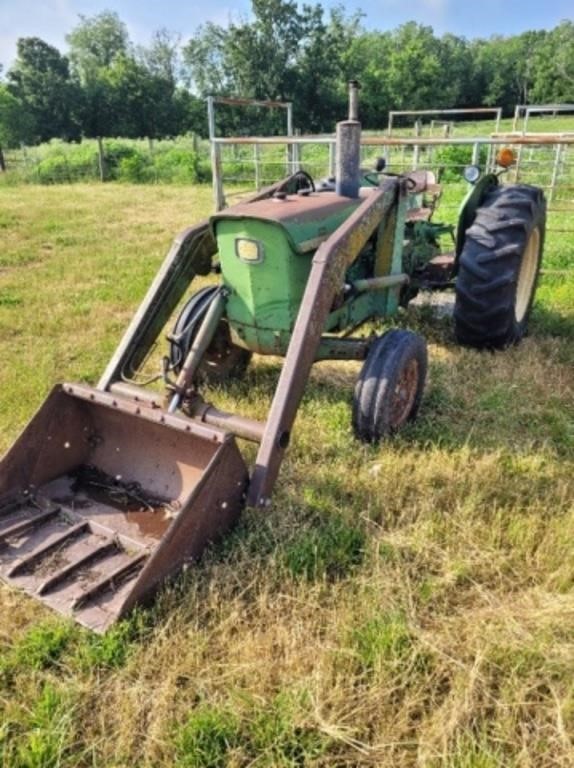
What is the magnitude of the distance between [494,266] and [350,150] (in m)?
1.26

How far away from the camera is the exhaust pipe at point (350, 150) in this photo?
136 inches

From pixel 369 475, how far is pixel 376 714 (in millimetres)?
1365

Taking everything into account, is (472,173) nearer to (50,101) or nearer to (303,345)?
(303,345)

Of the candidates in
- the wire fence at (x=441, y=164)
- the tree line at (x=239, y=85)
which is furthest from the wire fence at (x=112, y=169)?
the tree line at (x=239, y=85)

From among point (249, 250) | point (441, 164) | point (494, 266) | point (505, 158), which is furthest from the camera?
point (441, 164)

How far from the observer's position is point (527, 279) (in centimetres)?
522

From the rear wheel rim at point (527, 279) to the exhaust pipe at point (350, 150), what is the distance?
1921mm

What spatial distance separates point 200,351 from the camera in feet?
10.7

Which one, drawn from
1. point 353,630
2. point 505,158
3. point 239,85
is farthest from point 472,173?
point 239,85

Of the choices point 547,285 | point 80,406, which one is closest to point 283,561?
point 80,406

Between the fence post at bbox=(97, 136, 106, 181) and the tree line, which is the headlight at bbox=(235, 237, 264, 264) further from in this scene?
the tree line

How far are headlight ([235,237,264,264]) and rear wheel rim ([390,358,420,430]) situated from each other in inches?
38.4

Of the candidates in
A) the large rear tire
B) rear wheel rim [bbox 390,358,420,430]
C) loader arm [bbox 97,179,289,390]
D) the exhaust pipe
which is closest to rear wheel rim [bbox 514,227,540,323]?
the large rear tire

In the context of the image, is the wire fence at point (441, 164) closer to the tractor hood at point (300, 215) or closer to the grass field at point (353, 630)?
the tractor hood at point (300, 215)
